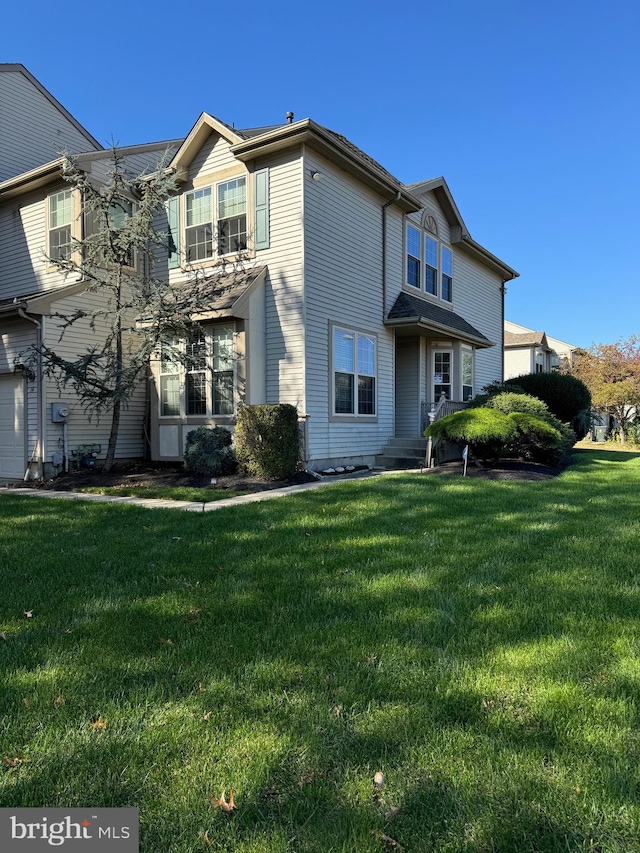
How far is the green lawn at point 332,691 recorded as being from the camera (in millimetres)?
1781

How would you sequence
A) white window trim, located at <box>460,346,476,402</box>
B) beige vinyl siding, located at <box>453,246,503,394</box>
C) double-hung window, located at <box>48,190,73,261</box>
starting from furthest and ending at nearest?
beige vinyl siding, located at <box>453,246,503,394</box> → white window trim, located at <box>460,346,476,402</box> → double-hung window, located at <box>48,190,73,261</box>

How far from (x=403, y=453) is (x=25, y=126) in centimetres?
1380

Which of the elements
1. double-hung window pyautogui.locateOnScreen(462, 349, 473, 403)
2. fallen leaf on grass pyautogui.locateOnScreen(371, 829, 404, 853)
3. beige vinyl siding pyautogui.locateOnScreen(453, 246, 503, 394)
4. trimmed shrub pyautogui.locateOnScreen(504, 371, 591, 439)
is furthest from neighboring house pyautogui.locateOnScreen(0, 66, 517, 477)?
fallen leaf on grass pyautogui.locateOnScreen(371, 829, 404, 853)

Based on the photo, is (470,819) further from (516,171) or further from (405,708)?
(516,171)

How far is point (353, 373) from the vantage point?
40.0 ft

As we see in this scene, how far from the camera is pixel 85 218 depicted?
12.1 meters

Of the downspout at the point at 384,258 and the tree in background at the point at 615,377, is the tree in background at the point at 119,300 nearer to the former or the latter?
the downspout at the point at 384,258

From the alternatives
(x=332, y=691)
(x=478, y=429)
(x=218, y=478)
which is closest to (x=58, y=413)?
Result: (x=218, y=478)

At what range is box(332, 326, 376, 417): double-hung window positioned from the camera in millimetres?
11758

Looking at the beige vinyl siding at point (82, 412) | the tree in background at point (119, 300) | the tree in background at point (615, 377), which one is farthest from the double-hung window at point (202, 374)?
the tree in background at point (615, 377)

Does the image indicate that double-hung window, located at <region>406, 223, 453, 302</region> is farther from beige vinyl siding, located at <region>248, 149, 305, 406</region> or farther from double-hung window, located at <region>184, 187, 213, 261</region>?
double-hung window, located at <region>184, 187, 213, 261</region>

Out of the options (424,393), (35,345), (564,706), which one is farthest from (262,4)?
(564,706)
